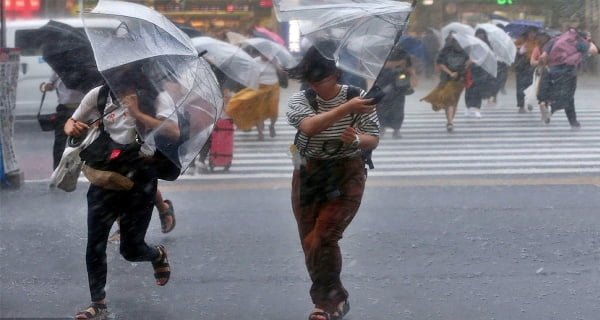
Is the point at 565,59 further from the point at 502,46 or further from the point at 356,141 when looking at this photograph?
the point at 356,141

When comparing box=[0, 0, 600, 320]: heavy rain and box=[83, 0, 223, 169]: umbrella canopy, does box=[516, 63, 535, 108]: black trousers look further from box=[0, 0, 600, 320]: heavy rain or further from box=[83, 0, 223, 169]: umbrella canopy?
box=[83, 0, 223, 169]: umbrella canopy

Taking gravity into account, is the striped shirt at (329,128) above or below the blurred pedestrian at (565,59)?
above

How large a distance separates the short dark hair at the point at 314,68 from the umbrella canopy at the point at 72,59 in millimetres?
2880

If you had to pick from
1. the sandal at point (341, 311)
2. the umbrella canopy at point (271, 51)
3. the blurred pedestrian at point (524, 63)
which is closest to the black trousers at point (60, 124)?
the sandal at point (341, 311)

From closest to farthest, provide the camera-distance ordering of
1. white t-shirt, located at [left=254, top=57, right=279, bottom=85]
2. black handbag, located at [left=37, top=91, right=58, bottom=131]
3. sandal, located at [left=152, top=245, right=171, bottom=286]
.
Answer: sandal, located at [left=152, top=245, right=171, bottom=286], black handbag, located at [left=37, top=91, right=58, bottom=131], white t-shirt, located at [left=254, top=57, right=279, bottom=85]

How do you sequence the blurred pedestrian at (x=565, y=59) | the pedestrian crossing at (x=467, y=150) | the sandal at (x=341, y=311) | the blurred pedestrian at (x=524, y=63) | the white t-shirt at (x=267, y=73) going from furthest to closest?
the blurred pedestrian at (x=524, y=63)
the blurred pedestrian at (x=565, y=59)
the white t-shirt at (x=267, y=73)
the pedestrian crossing at (x=467, y=150)
the sandal at (x=341, y=311)

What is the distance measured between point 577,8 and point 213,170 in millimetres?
16053

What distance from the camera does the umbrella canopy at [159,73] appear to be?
489cm

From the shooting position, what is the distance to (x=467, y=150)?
13.6 metres

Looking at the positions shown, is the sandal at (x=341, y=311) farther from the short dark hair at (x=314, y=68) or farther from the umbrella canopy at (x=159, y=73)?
the short dark hair at (x=314, y=68)

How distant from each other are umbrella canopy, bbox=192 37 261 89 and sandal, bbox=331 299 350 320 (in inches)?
273

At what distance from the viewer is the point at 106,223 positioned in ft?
17.8

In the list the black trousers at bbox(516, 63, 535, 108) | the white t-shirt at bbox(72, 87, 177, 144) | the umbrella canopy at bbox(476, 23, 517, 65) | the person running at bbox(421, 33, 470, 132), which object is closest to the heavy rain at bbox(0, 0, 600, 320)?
the white t-shirt at bbox(72, 87, 177, 144)

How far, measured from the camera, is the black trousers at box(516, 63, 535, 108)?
703 inches
